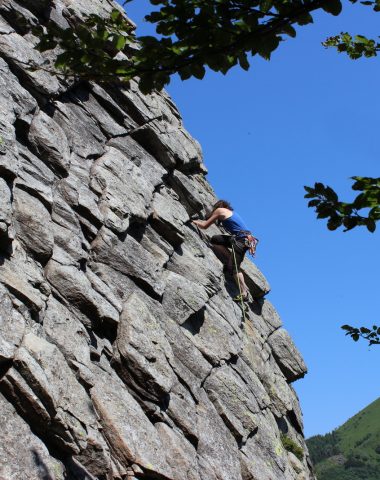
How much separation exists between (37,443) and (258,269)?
17049 mm

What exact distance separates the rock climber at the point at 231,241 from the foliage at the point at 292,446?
5.00 m

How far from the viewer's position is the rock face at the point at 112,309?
11.5 metres

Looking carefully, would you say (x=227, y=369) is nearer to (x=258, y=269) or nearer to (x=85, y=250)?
(x=85, y=250)

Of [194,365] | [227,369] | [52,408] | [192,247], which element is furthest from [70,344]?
[192,247]

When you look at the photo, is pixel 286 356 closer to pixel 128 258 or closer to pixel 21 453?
pixel 128 258

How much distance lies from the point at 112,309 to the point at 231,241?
8.82 meters

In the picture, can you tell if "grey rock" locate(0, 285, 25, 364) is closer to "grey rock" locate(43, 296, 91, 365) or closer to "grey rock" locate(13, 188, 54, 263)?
"grey rock" locate(43, 296, 91, 365)

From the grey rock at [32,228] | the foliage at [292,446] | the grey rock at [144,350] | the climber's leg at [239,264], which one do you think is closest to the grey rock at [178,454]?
the grey rock at [144,350]

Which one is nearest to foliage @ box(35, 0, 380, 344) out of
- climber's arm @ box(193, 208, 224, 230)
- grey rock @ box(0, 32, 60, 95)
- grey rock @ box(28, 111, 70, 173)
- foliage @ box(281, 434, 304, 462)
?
grey rock @ box(28, 111, 70, 173)

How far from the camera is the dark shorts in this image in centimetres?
2314

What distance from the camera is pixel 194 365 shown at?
689 inches

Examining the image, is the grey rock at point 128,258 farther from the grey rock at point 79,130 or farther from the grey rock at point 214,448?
the grey rock at point 214,448

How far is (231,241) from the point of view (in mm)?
23172

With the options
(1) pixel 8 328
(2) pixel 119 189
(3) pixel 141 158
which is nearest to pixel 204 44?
(1) pixel 8 328
